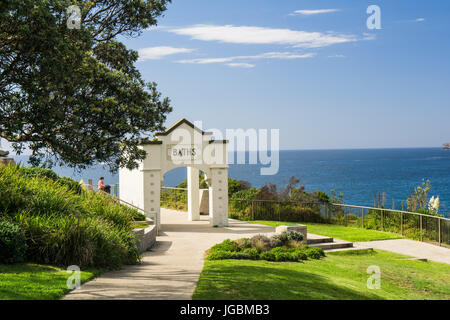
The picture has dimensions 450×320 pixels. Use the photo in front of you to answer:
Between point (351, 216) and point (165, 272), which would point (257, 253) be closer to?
point (165, 272)

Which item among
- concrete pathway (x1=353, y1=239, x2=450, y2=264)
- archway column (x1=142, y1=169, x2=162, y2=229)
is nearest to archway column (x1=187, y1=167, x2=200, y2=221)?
archway column (x1=142, y1=169, x2=162, y2=229)

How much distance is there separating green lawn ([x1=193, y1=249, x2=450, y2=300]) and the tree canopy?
408 centimetres

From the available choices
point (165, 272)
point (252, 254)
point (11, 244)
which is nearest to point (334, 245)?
point (252, 254)

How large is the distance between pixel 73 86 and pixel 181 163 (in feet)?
44.8

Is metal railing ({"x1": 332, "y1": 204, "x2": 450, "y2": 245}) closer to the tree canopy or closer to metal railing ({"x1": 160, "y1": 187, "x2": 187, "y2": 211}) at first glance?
metal railing ({"x1": 160, "y1": 187, "x2": 187, "y2": 211})

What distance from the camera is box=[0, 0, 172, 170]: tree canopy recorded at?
808cm

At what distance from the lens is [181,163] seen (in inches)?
902

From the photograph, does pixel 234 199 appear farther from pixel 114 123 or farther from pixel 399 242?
pixel 114 123

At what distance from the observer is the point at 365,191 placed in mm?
101500

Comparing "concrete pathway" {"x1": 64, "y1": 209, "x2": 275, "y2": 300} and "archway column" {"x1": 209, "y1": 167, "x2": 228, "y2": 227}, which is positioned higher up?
"archway column" {"x1": 209, "y1": 167, "x2": 228, "y2": 227}

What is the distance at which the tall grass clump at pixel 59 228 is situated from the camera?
10289mm
